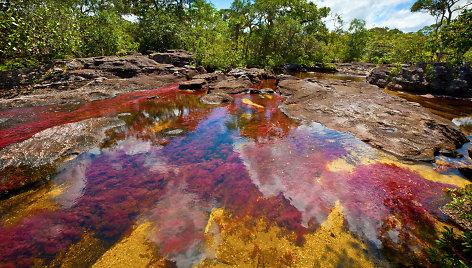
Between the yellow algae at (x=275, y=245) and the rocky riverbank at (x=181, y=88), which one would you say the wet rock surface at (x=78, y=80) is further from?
the yellow algae at (x=275, y=245)

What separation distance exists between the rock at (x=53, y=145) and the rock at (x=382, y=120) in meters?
6.78

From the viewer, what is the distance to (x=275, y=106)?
8539mm

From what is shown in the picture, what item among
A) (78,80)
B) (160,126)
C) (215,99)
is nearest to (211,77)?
(215,99)

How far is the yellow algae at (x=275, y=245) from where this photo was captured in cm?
208

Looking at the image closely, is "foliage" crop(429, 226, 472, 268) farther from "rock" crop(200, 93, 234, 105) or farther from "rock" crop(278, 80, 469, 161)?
"rock" crop(200, 93, 234, 105)

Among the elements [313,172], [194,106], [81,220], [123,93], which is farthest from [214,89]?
[81,220]

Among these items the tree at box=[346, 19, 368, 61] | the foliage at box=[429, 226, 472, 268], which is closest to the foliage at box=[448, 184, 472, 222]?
the foliage at box=[429, 226, 472, 268]

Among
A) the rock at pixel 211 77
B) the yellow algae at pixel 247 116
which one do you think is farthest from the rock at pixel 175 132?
the rock at pixel 211 77

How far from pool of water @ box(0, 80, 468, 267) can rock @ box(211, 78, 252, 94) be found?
260 inches

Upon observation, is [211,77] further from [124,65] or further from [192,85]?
[124,65]

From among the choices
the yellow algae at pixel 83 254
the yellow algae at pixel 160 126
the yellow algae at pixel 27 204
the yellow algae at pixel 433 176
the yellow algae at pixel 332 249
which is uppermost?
the yellow algae at pixel 160 126

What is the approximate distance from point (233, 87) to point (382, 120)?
7972 millimetres

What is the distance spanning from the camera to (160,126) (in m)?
6.00

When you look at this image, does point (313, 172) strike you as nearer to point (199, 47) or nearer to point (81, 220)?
point (81, 220)
